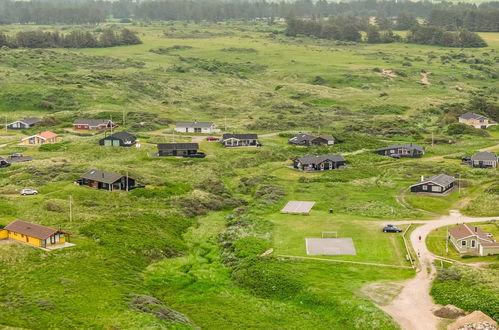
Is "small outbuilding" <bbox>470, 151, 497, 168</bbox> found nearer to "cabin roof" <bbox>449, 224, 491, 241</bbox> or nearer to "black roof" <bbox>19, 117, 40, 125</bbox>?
"cabin roof" <bbox>449, 224, 491, 241</bbox>

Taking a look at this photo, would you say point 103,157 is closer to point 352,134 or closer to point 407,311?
point 352,134

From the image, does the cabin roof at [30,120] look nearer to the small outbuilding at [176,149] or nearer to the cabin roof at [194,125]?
the cabin roof at [194,125]

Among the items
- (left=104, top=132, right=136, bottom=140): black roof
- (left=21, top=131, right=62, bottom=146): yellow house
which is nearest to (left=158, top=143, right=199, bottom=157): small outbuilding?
(left=104, top=132, right=136, bottom=140): black roof

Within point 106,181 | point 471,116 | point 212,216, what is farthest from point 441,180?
point 471,116

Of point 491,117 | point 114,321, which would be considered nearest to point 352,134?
point 491,117

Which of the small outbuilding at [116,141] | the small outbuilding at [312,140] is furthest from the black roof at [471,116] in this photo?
the small outbuilding at [116,141]
